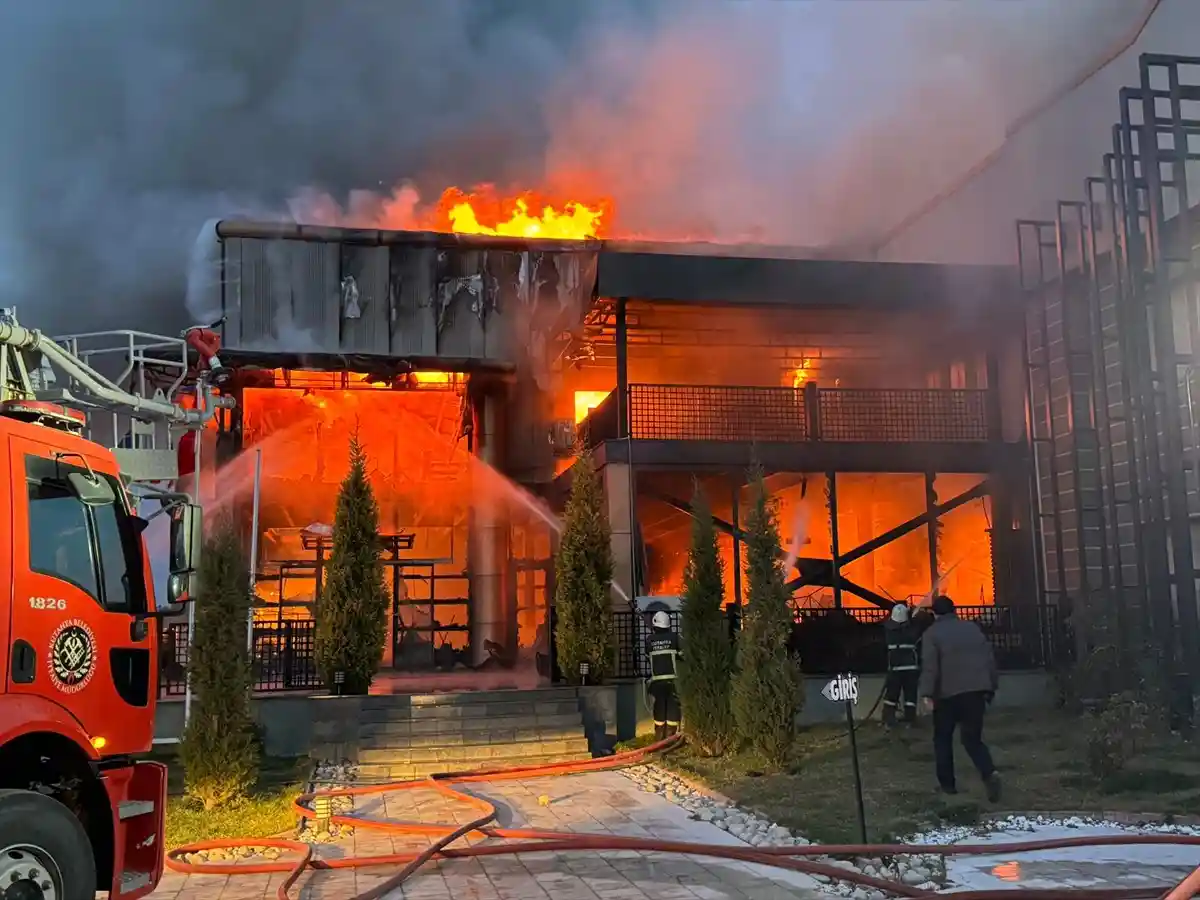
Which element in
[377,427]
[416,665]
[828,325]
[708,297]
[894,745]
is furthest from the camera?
[377,427]

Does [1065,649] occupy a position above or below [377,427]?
below

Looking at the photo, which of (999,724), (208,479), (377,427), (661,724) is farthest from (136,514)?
(377,427)

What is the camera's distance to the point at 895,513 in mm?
20750

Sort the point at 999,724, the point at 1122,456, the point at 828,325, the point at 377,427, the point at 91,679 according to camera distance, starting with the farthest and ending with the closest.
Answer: the point at 377,427 → the point at 828,325 → the point at 1122,456 → the point at 999,724 → the point at 91,679

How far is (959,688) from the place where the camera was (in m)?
8.60

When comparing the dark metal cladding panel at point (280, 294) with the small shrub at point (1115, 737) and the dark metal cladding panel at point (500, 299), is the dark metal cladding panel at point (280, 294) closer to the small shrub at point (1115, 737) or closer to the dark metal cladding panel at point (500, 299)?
the dark metal cladding panel at point (500, 299)

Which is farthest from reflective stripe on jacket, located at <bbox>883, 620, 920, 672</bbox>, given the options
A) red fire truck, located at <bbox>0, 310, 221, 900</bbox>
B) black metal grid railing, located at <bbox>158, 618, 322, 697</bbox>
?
red fire truck, located at <bbox>0, 310, 221, 900</bbox>

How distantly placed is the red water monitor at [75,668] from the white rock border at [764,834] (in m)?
4.14

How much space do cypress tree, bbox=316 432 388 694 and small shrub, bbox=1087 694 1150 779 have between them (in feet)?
28.8

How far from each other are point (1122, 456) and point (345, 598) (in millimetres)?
11457

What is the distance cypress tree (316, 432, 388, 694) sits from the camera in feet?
44.3

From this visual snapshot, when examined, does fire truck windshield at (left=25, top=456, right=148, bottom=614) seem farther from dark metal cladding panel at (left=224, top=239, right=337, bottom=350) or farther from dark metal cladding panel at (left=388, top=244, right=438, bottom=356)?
dark metal cladding panel at (left=388, top=244, right=438, bottom=356)

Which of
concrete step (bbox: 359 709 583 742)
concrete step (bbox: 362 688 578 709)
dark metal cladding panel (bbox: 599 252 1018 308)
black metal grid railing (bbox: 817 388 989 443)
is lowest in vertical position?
concrete step (bbox: 359 709 583 742)

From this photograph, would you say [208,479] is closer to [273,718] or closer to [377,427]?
[377,427]
